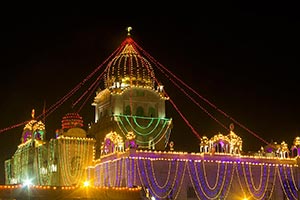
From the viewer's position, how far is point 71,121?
47.4 meters

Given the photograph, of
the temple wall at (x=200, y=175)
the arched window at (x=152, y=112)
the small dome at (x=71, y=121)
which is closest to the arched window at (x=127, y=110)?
the arched window at (x=152, y=112)

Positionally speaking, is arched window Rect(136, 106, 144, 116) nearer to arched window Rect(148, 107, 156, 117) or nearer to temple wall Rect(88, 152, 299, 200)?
arched window Rect(148, 107, 156, 117)

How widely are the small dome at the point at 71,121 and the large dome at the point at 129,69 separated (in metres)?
4.50

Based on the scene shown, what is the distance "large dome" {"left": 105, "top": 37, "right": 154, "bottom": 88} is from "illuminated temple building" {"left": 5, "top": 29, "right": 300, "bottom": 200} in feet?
0.30

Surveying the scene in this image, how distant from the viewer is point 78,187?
34844 mm

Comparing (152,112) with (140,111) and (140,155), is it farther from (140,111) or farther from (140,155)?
(140,155)

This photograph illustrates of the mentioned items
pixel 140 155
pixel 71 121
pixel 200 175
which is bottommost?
pixel 200 175

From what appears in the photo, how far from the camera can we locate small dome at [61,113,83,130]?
47.3m

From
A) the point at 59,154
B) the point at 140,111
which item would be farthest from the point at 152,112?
the point at 59,154

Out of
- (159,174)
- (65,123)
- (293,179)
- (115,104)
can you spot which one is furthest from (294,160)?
(65,123)

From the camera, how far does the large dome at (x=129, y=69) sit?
49312 mm

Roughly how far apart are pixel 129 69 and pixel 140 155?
1279 cm

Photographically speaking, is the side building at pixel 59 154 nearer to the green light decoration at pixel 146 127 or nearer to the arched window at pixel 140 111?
the green light decoration at pixel 146 127

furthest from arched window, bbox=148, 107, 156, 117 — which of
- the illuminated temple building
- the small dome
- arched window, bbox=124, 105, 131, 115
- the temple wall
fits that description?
the temple wall
